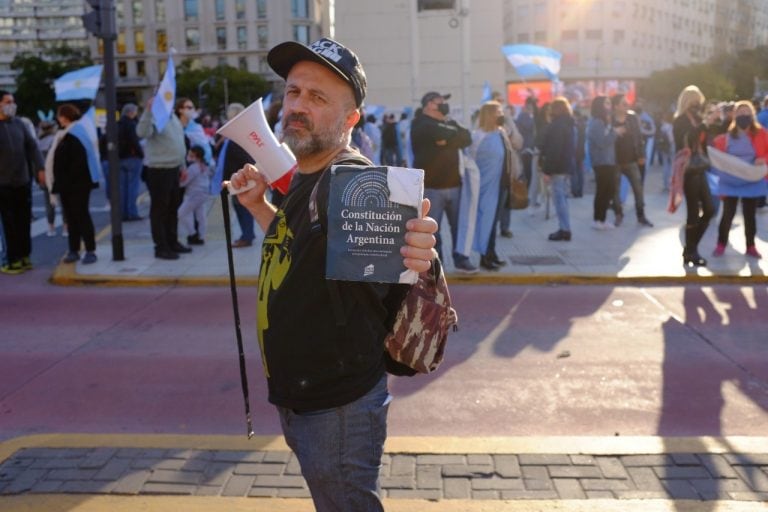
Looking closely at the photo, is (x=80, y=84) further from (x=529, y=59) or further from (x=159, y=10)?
(x=159, y=10)

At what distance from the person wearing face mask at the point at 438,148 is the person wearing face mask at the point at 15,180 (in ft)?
15.1

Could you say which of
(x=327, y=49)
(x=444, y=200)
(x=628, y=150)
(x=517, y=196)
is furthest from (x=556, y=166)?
(x=327, y=49)

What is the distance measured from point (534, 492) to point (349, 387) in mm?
1836

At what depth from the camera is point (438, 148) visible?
28.0 ft

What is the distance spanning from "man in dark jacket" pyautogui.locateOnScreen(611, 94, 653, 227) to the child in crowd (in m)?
5.91

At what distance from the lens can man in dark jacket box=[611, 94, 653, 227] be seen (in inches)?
470

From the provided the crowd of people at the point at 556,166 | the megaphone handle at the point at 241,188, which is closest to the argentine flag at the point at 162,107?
the crowd of people at the point at 556,166

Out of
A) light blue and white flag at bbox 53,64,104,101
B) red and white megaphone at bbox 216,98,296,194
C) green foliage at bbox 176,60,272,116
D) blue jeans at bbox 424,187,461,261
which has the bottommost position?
blue jeans at bbox 424,187,461,261

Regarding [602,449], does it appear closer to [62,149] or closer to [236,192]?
[236,192]

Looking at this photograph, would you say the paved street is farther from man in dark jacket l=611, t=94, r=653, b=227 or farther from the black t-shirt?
man in dark jacket l=611, t=94, r=653, b=227

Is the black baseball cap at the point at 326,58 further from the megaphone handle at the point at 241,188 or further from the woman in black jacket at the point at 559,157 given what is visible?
the woman in black jacket at the point at 559,157

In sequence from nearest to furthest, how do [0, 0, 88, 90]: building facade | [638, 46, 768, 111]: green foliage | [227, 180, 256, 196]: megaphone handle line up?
[227, 180, 256, 196]: megaphone handle
[638, 46, 768, 111]: green foliage
[0, 0, 88, 90]: building facade

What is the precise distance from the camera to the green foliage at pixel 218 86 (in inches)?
3472

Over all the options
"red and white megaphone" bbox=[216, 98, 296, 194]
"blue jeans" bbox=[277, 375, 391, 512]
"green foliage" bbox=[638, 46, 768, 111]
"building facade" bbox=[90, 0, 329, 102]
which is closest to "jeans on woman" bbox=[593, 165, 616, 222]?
"red and white megaphone" bbox=[216, 98, 296, 194]
